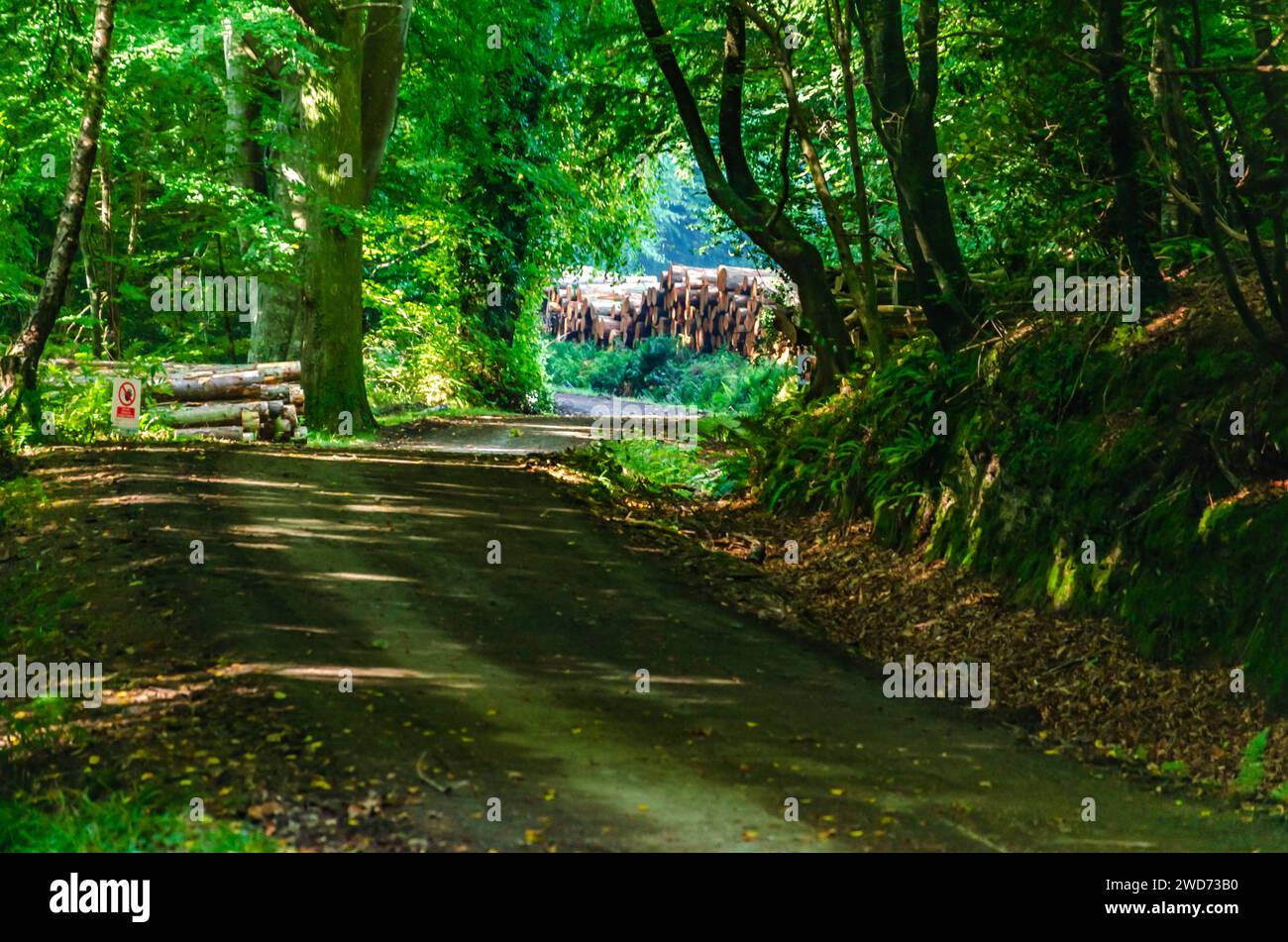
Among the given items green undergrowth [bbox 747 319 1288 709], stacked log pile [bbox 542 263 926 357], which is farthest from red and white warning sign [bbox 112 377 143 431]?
stacked log pile [bbox 542 263 926 357]

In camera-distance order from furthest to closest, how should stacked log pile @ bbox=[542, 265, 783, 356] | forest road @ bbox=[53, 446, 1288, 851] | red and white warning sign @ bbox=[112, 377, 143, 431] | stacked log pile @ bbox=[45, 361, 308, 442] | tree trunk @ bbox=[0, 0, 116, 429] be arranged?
stacked log pile @ bbox=[542, 265, 783, 356], stacked log pile @ bbox=[45, 361, 308, 442], red and white warning sign @ bbox=[112, 377, 143, 431], tree trunk @ bbox=[0, 0, 116, 429], forest road @ bbox=[53, 446, 1288, 851]

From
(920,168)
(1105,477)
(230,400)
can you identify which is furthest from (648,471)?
(1105,477)

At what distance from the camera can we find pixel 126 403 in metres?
17.6

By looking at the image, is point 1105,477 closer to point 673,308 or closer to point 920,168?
point 920,168

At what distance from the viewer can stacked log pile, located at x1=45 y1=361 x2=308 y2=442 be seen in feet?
61.4

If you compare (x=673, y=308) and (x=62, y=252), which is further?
(x=673, y=308)

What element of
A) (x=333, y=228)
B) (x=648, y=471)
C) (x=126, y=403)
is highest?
(x=333, y=228)

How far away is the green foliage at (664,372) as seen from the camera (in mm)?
27406

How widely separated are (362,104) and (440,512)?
36.9ft

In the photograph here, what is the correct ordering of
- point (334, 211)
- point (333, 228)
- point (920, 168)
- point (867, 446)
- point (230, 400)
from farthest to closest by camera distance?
point (333, 228) → point (334, 211) → point (230, 400) → point (867, 446) → point (920, 168)

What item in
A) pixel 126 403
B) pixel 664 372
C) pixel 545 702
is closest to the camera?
pixel 545 702

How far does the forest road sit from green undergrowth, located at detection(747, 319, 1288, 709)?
1616 mm

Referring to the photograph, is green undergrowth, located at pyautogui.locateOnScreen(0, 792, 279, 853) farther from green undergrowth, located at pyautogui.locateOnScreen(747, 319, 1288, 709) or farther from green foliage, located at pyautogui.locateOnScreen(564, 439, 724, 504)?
green foliage, located at pyautogui.locateOnScreen(564, 439, 724, 504)

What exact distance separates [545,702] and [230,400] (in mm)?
12855
